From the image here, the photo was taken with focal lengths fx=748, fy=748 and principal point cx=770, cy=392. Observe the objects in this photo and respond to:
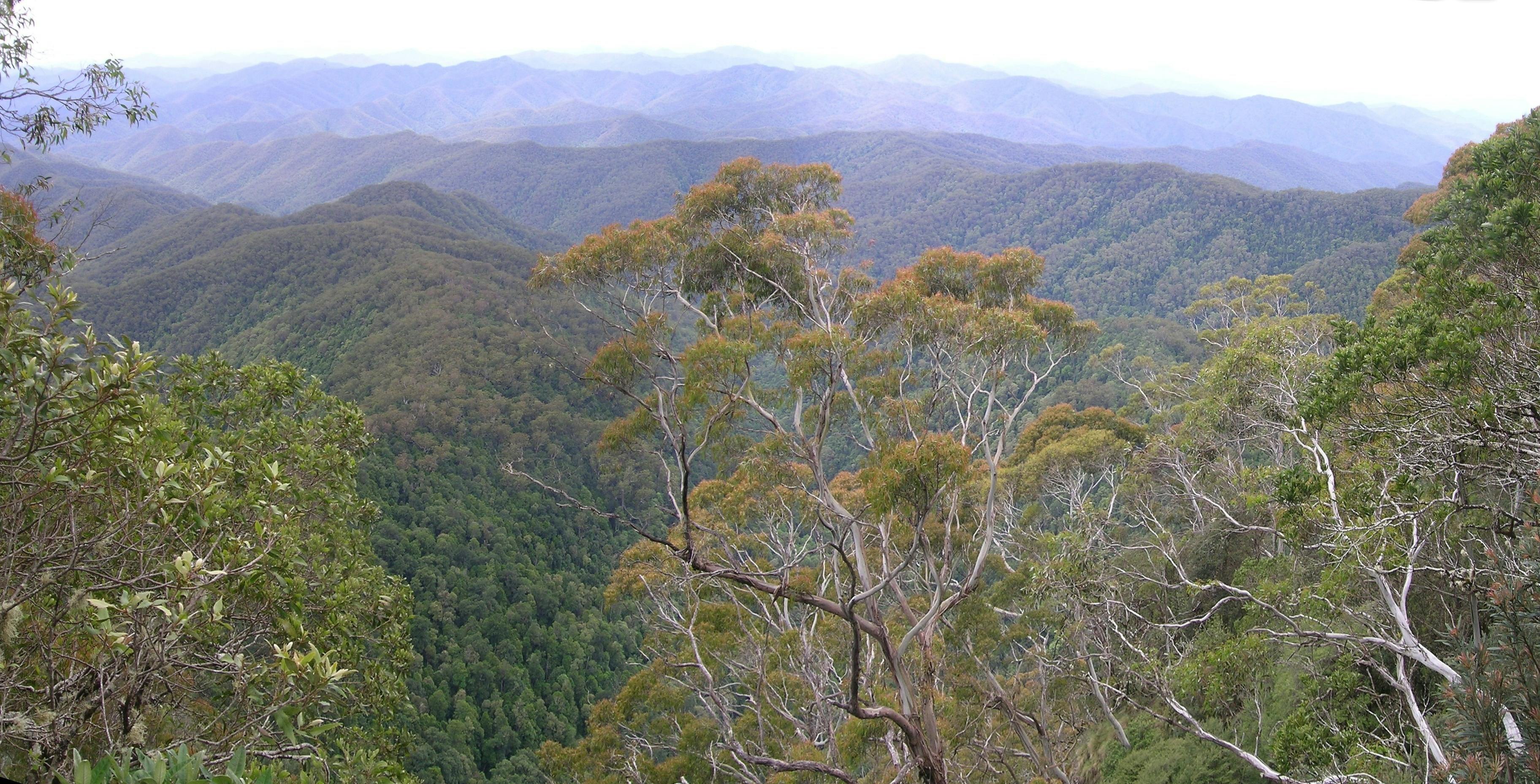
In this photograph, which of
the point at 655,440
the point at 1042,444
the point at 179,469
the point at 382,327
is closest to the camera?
the point at 179,469

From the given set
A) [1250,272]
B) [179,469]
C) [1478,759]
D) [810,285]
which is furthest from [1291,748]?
[1250,272]

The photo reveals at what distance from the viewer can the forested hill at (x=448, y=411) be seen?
105 ft

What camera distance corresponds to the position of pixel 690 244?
9.63 meters

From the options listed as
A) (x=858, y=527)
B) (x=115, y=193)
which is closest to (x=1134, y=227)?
(x=858, y=527)

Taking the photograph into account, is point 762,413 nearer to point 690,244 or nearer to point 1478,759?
point 690,244

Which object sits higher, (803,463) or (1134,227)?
(803,463)

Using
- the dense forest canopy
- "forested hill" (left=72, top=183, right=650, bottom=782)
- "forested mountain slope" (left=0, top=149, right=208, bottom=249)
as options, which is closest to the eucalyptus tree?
the dense forest canopy

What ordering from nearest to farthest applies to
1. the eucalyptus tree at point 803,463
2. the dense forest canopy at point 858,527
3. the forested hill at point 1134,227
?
the dense forest canopy at point 858,527, the eucalyptus tree at point 803,463, the forested hill at point 1134,227

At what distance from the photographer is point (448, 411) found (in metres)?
51.5

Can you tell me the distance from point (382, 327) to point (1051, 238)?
108 meters

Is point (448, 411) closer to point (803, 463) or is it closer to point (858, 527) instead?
point (803, 463)

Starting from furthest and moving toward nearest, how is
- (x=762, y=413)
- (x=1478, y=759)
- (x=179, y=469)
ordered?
Result: (x=762, y=413) → (x=179, y=469) → (x=1478, y=759)

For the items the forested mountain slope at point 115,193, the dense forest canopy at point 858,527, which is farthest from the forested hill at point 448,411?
the forested mountain slope at point 115,193

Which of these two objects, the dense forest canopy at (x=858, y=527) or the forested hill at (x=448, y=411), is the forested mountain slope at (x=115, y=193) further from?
the dense forest canopy at (x=858, y=527)
